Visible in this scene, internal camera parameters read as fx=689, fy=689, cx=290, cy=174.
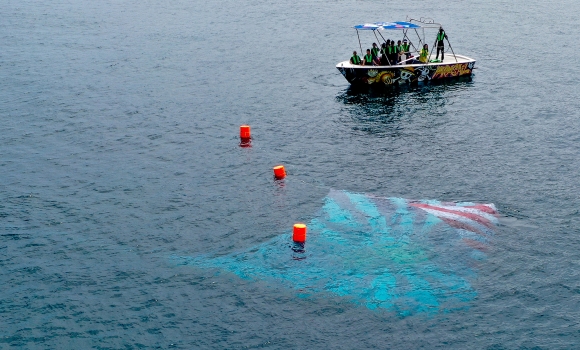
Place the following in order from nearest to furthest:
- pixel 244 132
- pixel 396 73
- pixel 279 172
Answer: pixel 279 172
pixel 244 132
pixel 396 73

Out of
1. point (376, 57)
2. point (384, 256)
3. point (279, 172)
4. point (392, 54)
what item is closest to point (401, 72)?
point (392, 54)

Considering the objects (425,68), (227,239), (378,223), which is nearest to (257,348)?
(227,239)

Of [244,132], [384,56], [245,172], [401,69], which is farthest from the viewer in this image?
[384,56]

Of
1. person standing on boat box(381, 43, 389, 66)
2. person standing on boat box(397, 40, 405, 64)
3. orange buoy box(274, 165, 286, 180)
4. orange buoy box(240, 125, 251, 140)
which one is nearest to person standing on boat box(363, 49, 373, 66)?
person standing on boat box(381, 43, 389, 66)

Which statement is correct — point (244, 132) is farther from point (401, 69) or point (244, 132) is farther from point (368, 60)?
point (401, 69)

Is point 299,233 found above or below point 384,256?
above

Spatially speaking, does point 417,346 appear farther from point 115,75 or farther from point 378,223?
point 115,75
